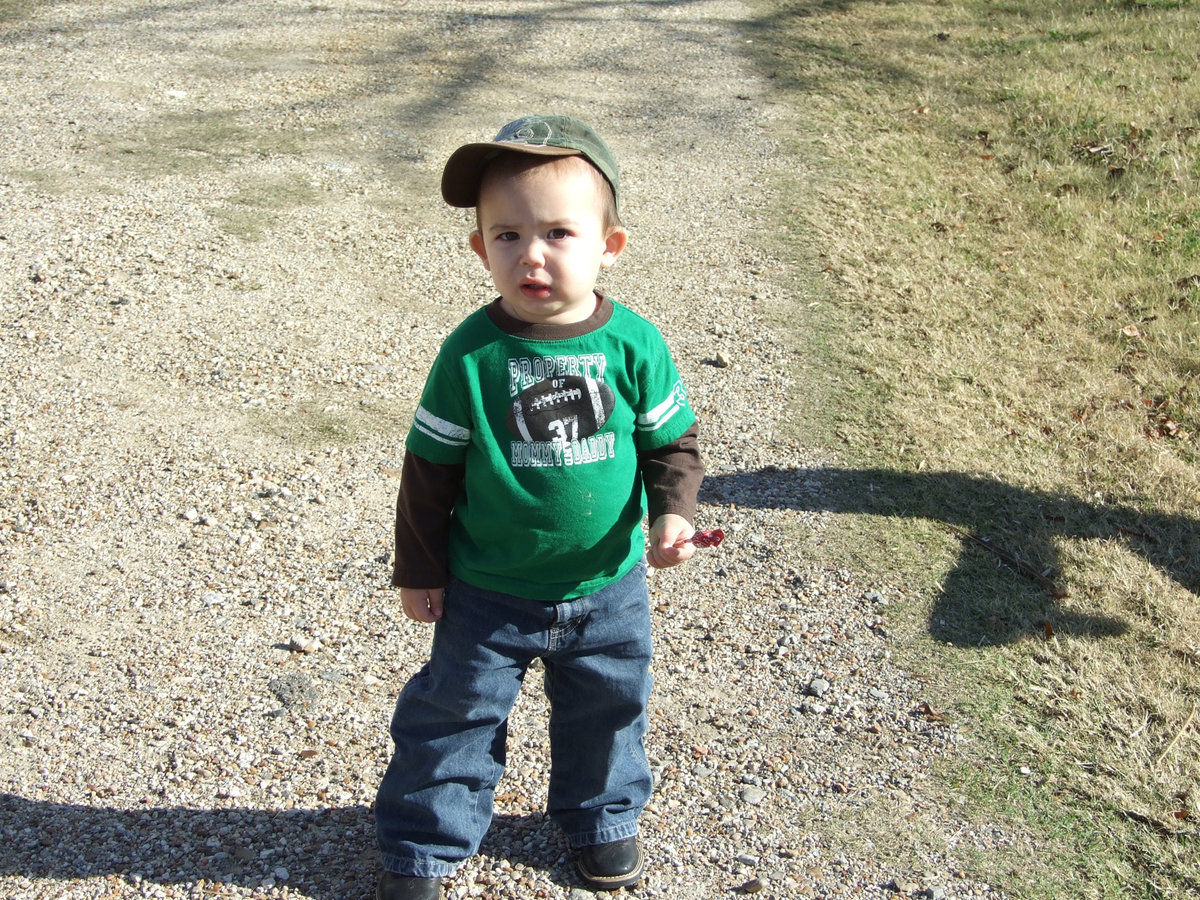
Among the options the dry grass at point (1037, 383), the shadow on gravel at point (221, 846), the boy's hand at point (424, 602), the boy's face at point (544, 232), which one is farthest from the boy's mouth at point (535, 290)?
the dry grass at point (1037, 383)

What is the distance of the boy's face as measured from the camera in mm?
2154

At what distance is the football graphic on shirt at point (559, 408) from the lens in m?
2.22

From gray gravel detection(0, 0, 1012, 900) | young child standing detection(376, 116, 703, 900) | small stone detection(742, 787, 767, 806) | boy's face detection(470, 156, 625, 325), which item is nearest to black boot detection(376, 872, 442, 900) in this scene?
young child standing detection(376, 116, 703, 900)

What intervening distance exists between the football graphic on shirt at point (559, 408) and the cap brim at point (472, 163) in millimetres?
387

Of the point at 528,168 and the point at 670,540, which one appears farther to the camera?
the point at 670,540

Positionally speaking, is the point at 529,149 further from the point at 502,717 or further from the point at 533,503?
the point at 502,717

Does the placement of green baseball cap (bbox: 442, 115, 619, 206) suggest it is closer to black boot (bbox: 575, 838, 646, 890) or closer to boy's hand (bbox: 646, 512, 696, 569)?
boy's hand (bbox: 646, 512, 696, 569)

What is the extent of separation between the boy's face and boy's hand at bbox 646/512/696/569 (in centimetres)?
47

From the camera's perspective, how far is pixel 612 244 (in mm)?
2328

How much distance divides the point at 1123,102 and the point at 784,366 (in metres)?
4.64

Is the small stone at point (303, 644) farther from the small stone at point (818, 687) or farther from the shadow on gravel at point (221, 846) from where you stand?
the small stone at point (818, 687)

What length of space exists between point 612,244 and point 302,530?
6.42ft

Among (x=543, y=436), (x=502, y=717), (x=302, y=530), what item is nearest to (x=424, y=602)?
(x=502, y=717)

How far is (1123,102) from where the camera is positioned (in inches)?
323
